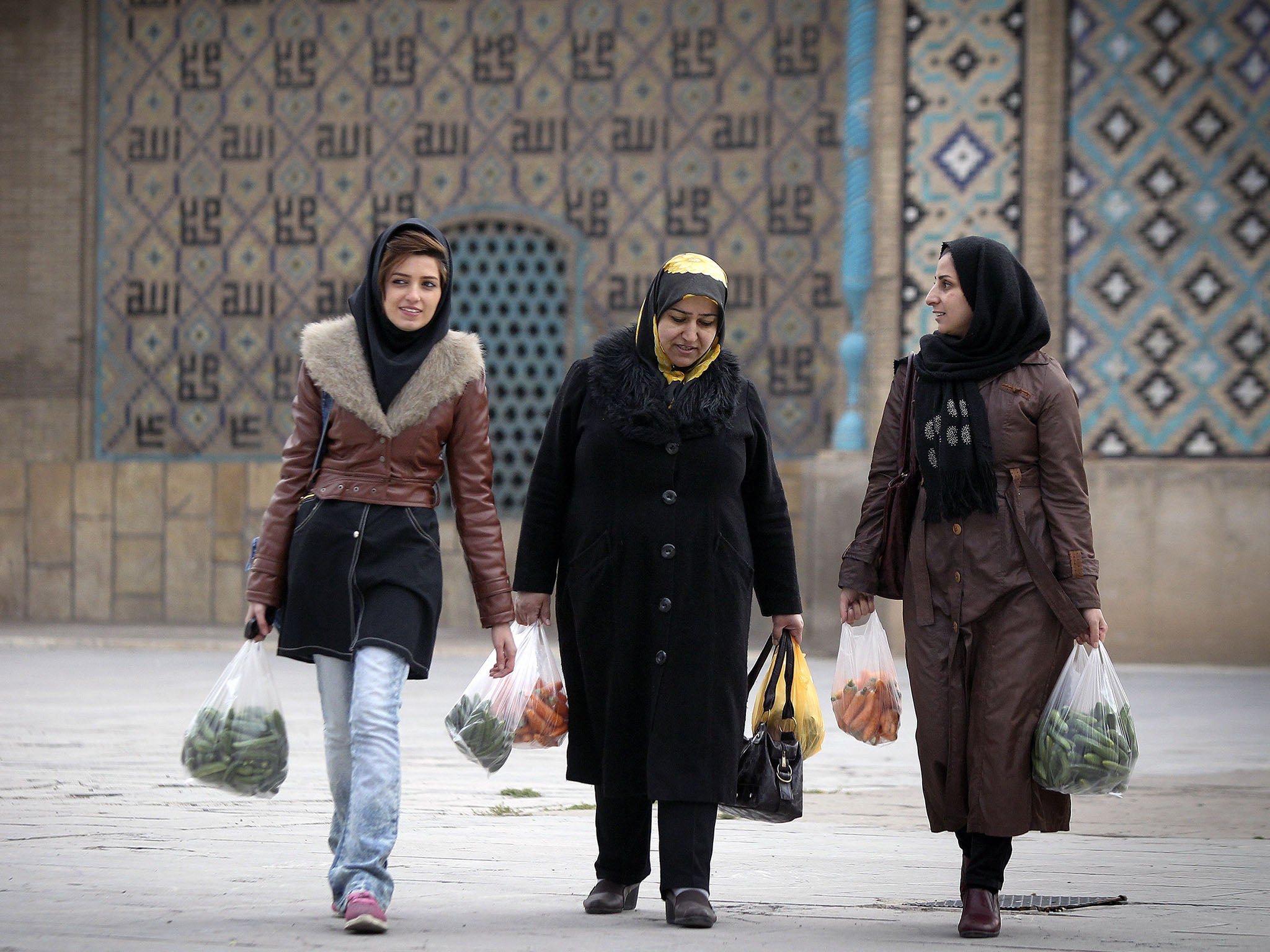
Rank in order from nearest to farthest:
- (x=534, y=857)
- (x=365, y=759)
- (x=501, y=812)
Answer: (x=365, y=759)
(x=534, y=857)
(x=501, y=812)

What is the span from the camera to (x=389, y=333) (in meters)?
4.34

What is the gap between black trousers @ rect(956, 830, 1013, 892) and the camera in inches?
164

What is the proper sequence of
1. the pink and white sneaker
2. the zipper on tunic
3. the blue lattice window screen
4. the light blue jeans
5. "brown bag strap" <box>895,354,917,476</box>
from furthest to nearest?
1. the blue lattice window screen
2. "brown bag strap" <box>895,354,917,476</box>
3. the zipper on tunic
4. the light blue jeans
5. the pink and white sneaker

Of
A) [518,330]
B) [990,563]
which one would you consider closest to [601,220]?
[518,330]

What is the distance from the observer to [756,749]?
172 inches

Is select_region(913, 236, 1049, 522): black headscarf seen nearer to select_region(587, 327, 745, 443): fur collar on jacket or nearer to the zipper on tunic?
select_region(587, 327, 745, 443): fur collar on jacket

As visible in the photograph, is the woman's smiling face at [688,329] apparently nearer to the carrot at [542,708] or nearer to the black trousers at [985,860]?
the carrot at [542,708]

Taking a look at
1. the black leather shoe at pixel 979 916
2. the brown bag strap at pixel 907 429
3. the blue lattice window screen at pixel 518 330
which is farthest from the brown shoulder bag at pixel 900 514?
the blue lattice window screen at pixel 518 330

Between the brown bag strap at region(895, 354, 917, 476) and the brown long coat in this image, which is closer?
the brown long coat

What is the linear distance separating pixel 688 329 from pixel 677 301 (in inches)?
4.5

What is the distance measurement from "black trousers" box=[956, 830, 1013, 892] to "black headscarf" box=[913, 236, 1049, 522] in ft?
2.50

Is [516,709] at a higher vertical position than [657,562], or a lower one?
lower

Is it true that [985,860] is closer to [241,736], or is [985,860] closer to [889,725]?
[889,725]

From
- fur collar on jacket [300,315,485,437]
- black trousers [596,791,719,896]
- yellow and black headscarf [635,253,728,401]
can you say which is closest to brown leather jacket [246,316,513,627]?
fur collar on jacket [300,315,485,437]
